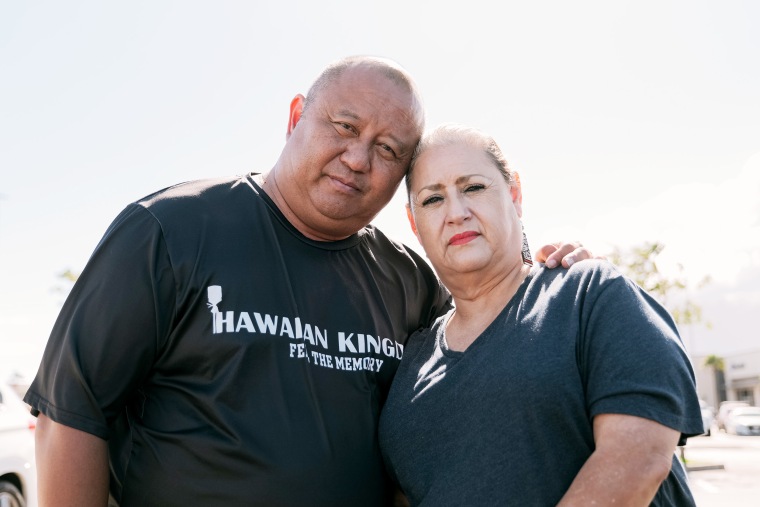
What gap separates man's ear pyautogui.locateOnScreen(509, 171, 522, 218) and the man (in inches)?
13.1

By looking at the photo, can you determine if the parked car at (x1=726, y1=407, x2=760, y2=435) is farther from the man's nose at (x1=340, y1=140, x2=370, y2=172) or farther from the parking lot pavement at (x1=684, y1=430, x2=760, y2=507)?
the man's nose at (x1=340, y1=140, x2=370, y2=172)

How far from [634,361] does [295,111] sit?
6.08 ft

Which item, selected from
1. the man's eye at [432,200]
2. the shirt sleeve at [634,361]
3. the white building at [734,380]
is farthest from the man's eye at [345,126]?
the white building at [734,380]

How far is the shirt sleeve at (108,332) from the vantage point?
2377 mm

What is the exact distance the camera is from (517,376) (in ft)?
7.49

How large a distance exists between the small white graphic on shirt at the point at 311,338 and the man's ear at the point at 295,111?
0.94 m

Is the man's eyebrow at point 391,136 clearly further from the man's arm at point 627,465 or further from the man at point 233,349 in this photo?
the man's arm at point 627,465

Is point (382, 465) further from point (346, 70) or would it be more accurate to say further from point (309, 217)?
point (346, 70)

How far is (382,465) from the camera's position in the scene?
2746 millimetres

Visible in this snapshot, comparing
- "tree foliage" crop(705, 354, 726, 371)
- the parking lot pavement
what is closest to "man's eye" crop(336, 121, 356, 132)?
the parking lot pavement

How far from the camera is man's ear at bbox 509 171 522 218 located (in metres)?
2.93

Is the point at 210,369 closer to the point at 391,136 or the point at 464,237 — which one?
the point at 464,237

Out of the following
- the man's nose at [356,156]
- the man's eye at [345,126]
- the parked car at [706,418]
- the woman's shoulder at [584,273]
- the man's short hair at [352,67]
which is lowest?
the parked car at [706,418]

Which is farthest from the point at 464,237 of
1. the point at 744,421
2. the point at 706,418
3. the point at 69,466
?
the point at 744,421
